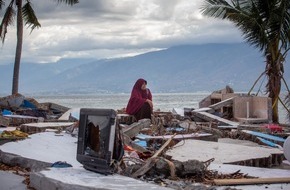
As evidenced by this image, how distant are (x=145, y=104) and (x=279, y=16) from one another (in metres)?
7.60

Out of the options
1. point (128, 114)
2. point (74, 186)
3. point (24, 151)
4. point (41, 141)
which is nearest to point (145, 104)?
point (128, 114)

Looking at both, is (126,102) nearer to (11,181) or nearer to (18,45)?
(18,45)

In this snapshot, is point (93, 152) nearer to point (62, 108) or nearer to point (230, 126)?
point (230, 126)

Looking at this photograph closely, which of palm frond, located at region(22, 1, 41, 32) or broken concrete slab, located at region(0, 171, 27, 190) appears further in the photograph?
palm frond, located at region(22, 1, 41, 32)

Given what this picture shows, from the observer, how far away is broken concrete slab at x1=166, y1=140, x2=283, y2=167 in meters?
9.70

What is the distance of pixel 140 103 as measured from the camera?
17.7 meters

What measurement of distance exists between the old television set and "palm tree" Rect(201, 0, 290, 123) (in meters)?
15.1

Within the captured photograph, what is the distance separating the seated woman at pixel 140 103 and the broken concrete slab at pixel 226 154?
604 cm

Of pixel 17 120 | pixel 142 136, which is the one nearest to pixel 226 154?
pixel 142 136

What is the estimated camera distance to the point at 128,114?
1786 cm

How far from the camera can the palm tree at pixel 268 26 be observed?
72.3 ft

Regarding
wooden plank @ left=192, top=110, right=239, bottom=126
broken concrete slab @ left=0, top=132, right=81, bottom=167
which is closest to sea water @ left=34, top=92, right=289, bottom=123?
wooden plank @ left=192, top=110, right=239, bottom=126

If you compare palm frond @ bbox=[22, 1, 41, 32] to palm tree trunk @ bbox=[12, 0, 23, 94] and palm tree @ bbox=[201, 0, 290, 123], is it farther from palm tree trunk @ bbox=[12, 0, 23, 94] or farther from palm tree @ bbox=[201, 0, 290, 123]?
palm tree @ bbox=[201, 0, 290, 123]

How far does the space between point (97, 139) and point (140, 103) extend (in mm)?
10242
